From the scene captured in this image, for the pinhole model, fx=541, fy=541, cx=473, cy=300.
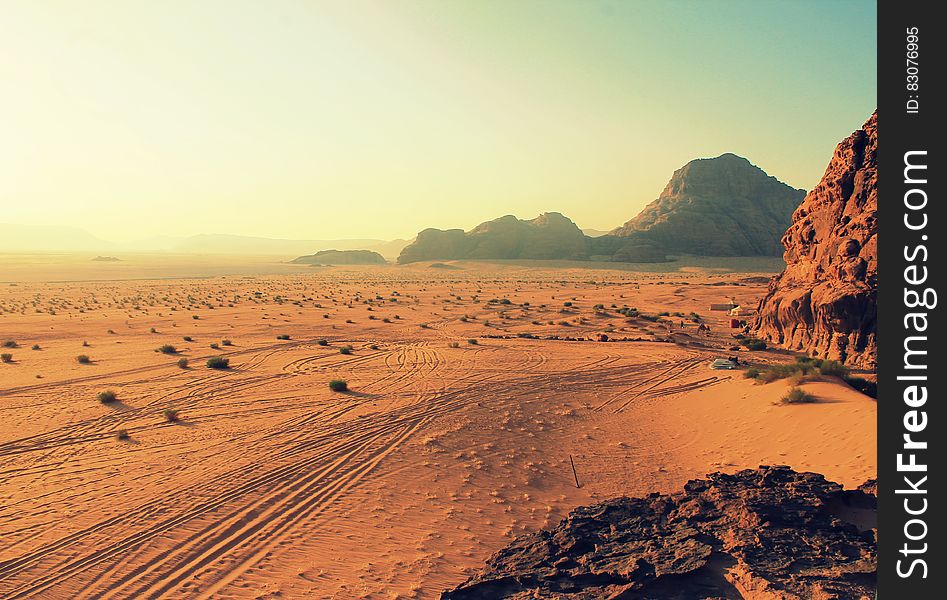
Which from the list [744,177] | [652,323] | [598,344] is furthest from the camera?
[744,177]

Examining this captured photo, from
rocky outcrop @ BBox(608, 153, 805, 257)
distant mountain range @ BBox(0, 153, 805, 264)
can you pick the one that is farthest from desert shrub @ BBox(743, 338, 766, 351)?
rocky outcrop @ BBox(608, 153, 805, 257)

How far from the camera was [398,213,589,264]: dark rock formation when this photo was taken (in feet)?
398

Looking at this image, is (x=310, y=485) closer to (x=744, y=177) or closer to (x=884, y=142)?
(x=884, y=142)

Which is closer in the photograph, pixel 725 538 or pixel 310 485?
pixel 725 538

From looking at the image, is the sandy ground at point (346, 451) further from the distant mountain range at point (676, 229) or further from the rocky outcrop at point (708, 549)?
the distant mountain range at point (676, 229)

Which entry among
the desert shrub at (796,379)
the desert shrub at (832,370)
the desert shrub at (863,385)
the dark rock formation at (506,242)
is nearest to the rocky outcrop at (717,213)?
the dark rock formation at (506,242)

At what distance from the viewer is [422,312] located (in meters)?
42.0

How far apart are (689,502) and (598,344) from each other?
1884 cm

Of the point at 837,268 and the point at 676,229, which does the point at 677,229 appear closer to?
the point at 676,229

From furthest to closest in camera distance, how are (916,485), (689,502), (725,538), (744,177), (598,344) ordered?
(744,177) → (598,344) → (689,502) → (725,538) → (916,485)

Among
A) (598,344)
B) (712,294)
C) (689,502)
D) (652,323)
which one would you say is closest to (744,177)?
(712,294)

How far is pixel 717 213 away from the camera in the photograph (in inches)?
4550

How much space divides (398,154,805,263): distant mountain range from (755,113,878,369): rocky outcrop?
270 feet

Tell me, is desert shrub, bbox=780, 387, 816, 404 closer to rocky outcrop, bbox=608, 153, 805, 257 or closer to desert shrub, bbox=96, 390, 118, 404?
desert shrub, bbox=96, 390, 118, 404
